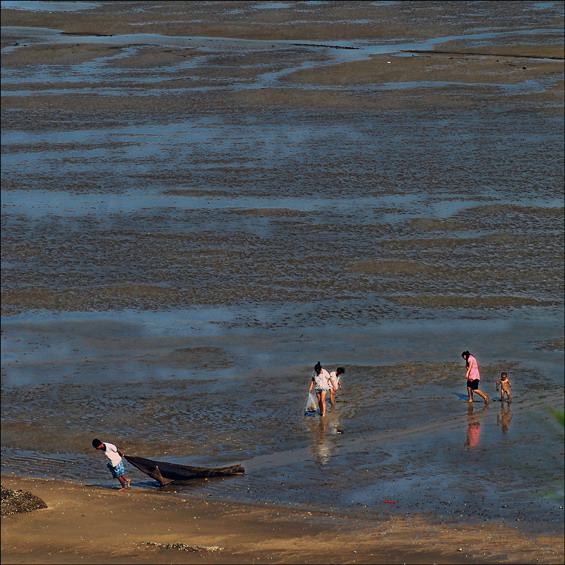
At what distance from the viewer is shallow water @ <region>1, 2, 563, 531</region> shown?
1689 centimetres

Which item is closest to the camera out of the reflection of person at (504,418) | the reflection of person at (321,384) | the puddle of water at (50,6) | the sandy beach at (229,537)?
the sandy beach at (229,537)

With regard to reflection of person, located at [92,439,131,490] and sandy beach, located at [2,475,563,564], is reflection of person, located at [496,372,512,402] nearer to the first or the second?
sandy beach, located at [2,475,563,564]

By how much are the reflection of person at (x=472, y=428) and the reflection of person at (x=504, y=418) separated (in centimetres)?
29

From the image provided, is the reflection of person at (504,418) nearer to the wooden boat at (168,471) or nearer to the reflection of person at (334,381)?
the reflection of person at (334,381)

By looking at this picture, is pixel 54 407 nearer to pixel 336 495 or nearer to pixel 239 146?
pixel 336 495

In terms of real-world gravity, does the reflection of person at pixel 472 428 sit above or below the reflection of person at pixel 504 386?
below

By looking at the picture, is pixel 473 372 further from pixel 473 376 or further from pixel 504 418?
pixel 504 418

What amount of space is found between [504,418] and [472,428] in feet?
1.97

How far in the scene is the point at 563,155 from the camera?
106 ft

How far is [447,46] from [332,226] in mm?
23443

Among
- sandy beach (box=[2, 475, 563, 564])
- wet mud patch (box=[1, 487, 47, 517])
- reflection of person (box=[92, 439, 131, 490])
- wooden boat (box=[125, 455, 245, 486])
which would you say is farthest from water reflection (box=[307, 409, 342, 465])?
wet mud patch (box=[1, 487, 47, 517])

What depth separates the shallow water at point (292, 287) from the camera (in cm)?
1689

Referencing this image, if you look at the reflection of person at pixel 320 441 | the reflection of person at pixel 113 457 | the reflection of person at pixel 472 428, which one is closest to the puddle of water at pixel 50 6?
the reflection of person at pixel 320 441

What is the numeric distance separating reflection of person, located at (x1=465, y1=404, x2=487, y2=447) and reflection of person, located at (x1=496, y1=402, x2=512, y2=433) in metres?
0.29
